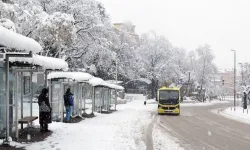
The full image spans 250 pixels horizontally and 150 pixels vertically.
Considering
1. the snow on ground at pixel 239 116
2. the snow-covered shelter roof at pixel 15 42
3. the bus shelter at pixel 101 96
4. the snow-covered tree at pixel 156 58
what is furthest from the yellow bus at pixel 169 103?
the snow-covered tree at pixel 156 58

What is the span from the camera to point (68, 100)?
20.6 meters

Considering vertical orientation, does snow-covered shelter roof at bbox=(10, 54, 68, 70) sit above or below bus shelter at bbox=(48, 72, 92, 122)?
above

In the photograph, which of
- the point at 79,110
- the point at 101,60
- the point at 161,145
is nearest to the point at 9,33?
the point at 161,145

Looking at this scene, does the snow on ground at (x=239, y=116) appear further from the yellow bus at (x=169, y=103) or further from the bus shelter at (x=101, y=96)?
the bus shelter at (x=101, y=96)

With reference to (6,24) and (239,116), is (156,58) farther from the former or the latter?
(6,24)

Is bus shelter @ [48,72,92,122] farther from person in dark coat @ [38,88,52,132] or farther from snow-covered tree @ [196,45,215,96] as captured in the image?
snow-covered tree @ [196,45,215,96]

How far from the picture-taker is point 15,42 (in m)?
9.98

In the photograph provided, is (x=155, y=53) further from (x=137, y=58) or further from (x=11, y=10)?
(x=11, y=10)

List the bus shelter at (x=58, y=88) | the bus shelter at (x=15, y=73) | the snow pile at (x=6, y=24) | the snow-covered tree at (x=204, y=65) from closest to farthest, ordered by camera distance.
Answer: the bus shelter at (x=15, y=73)
the snow pile at (x=6, y=24)
the bus shelter at (x=58, y=88)
the snow-covered tree at (x=204, y=65)

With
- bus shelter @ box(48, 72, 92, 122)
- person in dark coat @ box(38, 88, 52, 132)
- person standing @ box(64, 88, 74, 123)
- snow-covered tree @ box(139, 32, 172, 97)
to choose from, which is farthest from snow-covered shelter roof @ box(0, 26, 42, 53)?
snow-covered tree @ box(139, 32, 172, 97)

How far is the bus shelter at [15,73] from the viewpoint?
1018cm

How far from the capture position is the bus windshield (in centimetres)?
3819

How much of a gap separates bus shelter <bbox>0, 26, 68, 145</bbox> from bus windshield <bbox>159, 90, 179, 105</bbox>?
2231cm

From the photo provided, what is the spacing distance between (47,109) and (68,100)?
529 centimetres
